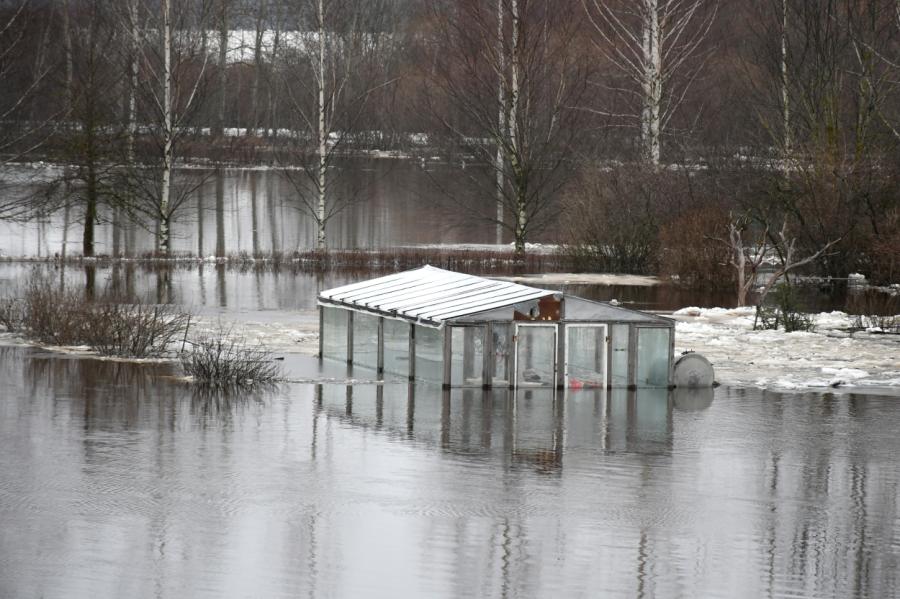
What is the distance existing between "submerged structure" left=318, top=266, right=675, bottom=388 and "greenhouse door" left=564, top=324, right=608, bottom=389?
0.02 meters

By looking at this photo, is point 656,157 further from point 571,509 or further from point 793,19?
point 571,509

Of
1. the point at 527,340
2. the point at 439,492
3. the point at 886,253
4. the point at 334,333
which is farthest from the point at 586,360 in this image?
the point at 886,253

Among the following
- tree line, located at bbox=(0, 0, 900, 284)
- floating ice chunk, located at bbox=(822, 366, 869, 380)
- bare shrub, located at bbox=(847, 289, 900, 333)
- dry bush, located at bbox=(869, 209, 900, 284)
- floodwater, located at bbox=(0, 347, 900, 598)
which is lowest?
floodwater, located at bbox=(0, 347, 900, 598)

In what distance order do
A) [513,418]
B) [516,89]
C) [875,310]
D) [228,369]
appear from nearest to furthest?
[513,418], [228,369], [875,310], [516,89]

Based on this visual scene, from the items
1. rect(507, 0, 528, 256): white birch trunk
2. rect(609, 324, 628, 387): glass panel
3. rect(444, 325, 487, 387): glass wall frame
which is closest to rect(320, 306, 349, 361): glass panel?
rect(444, 325, 487, 387): glass wall frame

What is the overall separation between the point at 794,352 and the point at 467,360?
8.20 meters

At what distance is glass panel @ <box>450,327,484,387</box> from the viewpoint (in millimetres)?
23891

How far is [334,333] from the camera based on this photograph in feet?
90.1

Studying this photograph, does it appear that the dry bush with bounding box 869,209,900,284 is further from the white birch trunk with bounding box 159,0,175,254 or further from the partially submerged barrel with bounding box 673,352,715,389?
the white birch trunk with bounding box 159,0,175,254

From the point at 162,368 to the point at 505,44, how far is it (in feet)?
89.0

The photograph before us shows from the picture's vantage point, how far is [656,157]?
155 ft

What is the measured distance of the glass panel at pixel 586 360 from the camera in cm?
2430

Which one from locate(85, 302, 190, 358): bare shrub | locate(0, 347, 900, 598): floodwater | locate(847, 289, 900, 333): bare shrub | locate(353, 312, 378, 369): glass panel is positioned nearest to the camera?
locate(0, 347, 900, 598): floodwater

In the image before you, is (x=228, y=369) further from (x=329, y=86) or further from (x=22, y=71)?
(x=329, y=86)
